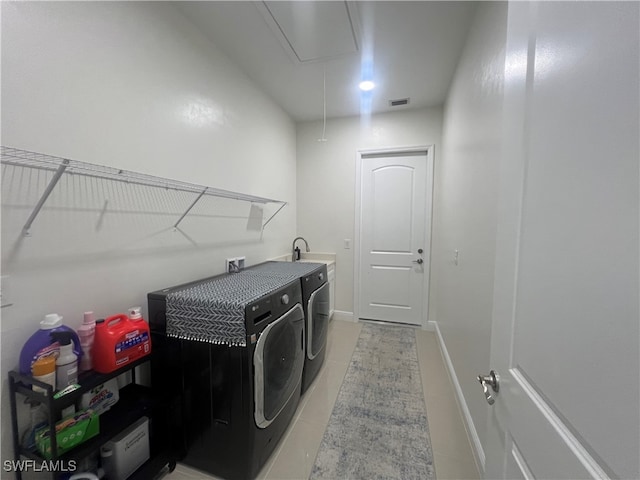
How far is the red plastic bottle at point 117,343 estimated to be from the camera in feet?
3.56

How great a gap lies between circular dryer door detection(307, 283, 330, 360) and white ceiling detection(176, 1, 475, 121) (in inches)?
76.0

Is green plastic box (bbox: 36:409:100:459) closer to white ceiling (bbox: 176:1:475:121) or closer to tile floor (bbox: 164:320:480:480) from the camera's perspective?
tile floor (bbox: 164:320:480:480)

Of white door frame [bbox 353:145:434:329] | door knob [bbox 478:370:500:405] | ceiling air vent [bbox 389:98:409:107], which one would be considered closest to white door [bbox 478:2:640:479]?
door knob [bbox 478:370:500:405]

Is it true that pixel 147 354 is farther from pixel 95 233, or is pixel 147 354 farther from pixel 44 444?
pixel 95 233

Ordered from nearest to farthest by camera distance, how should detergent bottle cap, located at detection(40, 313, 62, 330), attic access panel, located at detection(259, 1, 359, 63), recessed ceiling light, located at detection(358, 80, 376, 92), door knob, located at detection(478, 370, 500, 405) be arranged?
door knob, located at detection(478, 370, 500, 405) < detergent bottle cap, located at detection(40, 313, 62, 330) < attic access panel, located at detection(259, 1, 359, 63) < recessed ceiling light, located at detection(358, 80, 376, 92)

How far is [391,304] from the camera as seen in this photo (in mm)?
3352

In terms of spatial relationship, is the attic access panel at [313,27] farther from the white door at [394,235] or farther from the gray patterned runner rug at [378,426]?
the gray patterned runner rug at [378,426]

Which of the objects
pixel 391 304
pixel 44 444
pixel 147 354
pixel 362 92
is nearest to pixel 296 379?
pixel 147 354

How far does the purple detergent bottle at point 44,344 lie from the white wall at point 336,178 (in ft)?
8.84

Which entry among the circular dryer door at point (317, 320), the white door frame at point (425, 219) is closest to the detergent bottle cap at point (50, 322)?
the circular dryer door at point (317, 320)

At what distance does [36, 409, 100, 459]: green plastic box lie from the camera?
3.09ft

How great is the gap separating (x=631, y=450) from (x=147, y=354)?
1580mm

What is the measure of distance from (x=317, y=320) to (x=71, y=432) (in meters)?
1.43

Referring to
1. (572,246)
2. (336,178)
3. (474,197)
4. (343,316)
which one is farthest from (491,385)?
(336,178)
